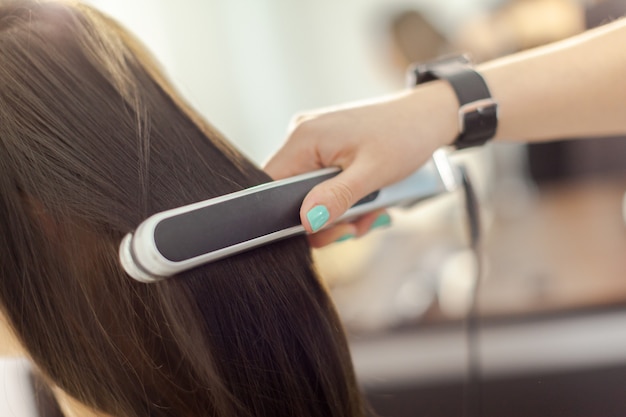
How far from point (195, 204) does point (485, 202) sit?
752mm

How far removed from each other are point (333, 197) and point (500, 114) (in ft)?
0.78

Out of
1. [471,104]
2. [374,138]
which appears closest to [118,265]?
[374,138]

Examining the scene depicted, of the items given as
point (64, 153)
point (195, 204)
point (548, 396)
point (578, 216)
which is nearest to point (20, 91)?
point (64, 153)

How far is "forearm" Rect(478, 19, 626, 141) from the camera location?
0.62 meters

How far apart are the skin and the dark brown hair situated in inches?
4.4

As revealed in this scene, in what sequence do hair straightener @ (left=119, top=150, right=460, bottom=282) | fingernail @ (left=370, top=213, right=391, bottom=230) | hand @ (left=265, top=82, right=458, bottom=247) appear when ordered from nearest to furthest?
hair straightener @ (left=119, top=150, right=460, bottom=282)
hand @ (left=265, top=82, right=458, bottom=247)
fingernail @ (left=370, top=213, right=391, bottom=230)

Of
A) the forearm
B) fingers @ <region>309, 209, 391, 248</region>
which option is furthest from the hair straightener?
the forearm

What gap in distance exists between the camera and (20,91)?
1.50 feet

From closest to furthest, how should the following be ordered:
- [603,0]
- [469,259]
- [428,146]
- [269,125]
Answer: [428,146] → [469,259] → [603,0] → [269,125]

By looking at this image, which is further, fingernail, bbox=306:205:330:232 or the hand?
the hand

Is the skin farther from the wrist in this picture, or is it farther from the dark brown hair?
the dark brown hair

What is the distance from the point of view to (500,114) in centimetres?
64

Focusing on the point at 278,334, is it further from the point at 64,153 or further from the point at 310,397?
the point at 64,153

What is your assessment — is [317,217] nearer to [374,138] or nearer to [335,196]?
[335,196]
